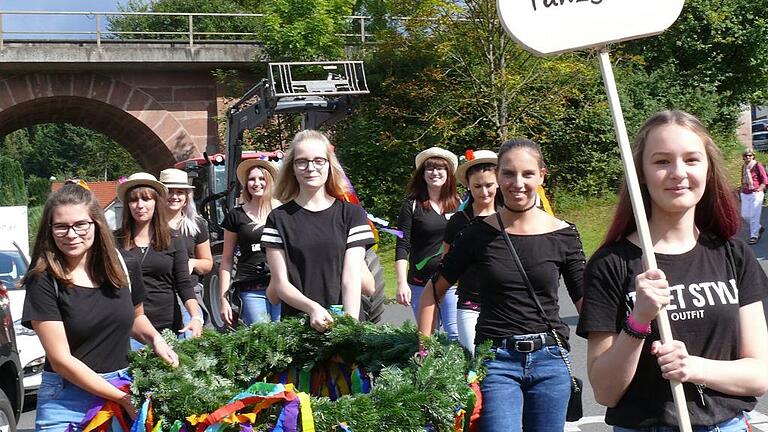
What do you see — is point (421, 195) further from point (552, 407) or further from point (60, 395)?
point (60, 395)

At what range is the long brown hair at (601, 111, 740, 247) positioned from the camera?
2709 mm

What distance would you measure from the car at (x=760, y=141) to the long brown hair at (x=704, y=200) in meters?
30.4

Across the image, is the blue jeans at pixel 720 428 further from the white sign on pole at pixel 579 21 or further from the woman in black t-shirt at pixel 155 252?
the woman in black t-shirt at pixel 155 252

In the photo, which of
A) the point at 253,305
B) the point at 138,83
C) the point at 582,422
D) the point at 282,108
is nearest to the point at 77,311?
the point at 253,305

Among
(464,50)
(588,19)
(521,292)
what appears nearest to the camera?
(588,19)

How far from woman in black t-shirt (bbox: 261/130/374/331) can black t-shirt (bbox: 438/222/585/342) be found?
0.76 meters

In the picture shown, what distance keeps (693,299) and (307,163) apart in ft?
8.47

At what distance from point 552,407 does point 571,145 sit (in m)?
18.5

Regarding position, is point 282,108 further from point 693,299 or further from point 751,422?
point 693,299

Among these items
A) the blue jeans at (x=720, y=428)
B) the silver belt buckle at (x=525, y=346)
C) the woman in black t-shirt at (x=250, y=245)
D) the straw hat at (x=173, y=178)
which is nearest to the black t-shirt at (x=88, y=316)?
the silver belt buckle at (x=525, y=346)

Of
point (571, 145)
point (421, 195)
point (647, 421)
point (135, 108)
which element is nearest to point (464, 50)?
point (571, 145)

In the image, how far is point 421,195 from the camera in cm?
712

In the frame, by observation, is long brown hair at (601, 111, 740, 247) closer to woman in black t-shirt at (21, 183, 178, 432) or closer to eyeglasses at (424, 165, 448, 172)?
woman in black t-shirt at (21, 183, 178, 432)

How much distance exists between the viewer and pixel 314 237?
4.78 m
